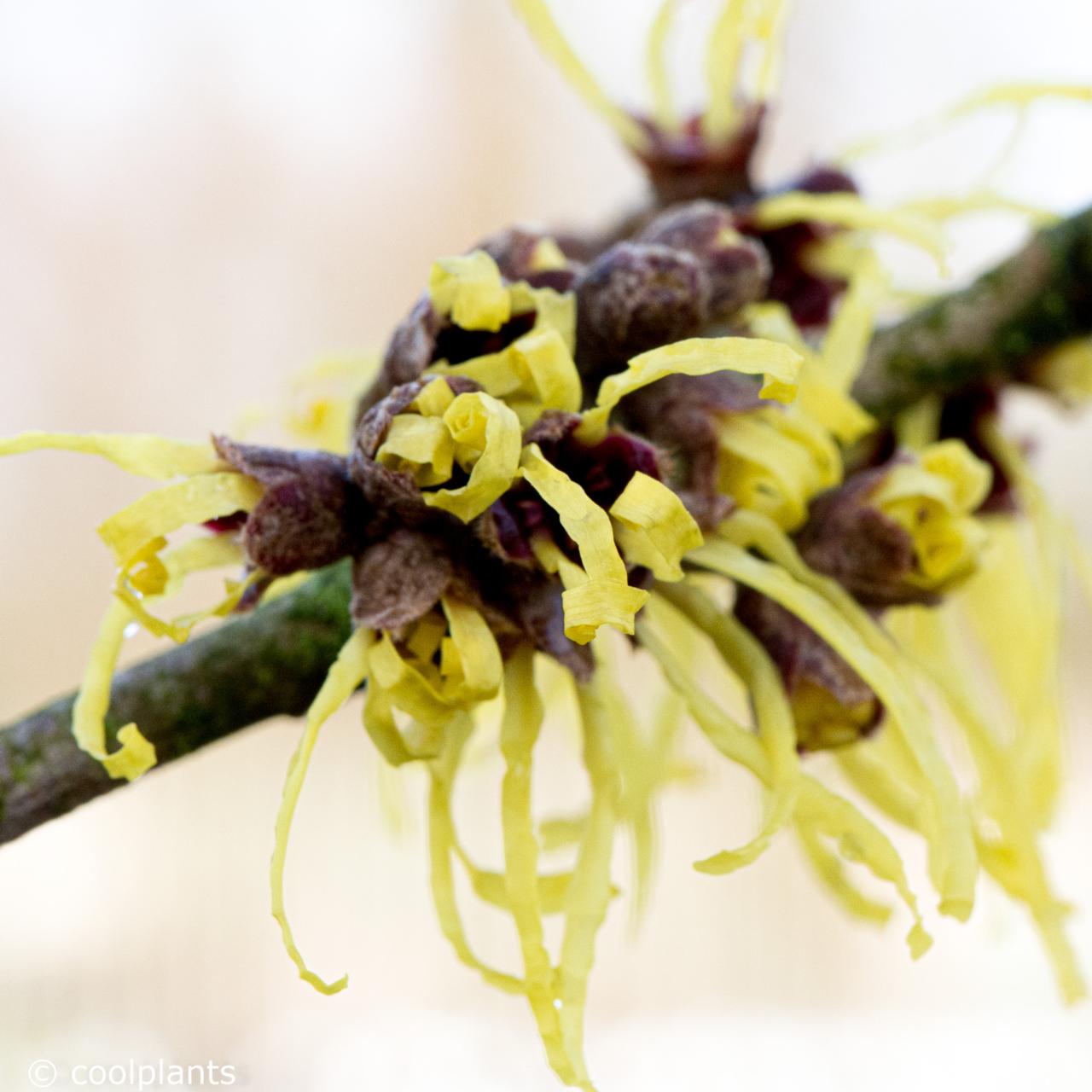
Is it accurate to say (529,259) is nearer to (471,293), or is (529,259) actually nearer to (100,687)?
(471,293)

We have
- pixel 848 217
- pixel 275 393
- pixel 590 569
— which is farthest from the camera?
pixel 275 393

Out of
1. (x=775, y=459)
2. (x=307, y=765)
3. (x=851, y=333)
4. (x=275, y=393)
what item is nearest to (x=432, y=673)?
(x=307, y=765)

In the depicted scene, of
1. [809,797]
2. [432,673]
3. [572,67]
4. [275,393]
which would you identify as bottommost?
[275,393]

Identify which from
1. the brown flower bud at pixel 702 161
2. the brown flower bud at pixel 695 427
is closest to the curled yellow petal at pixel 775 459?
the brown flower bud at pixel 695 427

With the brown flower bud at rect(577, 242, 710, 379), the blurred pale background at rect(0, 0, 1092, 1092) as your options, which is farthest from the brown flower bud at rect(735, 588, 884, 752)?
the blurred pale background at rect(0, 0, 1092, 1092)

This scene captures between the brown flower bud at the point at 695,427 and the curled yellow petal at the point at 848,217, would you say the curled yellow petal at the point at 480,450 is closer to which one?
the brown flower bud at the point at 695,427

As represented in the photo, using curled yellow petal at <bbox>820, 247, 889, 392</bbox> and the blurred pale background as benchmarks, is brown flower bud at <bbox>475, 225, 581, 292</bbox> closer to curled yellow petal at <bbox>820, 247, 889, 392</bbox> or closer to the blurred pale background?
curled yellow petal at <bbox>820, 247, 889, 392</bbox>

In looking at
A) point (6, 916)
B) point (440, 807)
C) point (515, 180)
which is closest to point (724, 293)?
point (440, 807)

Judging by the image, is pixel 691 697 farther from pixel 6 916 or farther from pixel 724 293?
pixel 6 916
